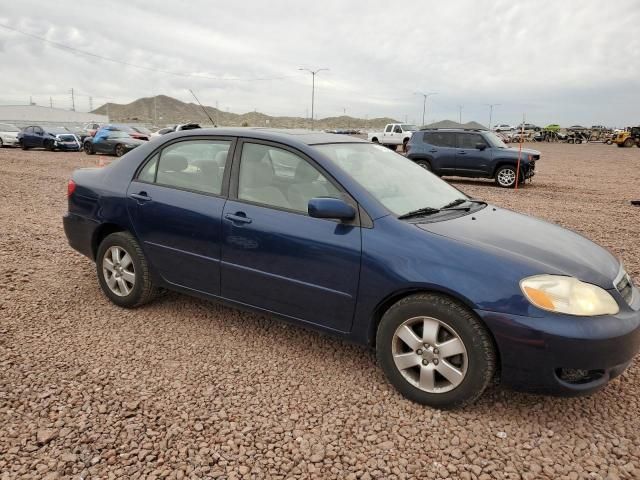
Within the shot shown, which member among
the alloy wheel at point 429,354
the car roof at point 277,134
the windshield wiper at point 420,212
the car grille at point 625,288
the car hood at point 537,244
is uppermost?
the car roof at point 277,134

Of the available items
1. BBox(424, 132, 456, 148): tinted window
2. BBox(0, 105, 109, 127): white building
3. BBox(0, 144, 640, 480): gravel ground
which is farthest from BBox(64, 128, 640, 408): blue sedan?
BBox(0, 105, 109, 127): white building

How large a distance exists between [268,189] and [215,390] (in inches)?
55.2

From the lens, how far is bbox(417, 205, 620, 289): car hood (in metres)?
2.77

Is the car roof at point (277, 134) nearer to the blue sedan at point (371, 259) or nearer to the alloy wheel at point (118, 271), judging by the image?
the blue sedan at point (371, 259)

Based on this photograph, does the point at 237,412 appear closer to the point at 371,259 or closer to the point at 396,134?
the point at 371,259

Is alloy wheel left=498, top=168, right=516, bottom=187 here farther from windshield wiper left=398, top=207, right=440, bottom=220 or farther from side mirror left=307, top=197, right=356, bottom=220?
side mirror left=307, top=197, right=356, bottom=220

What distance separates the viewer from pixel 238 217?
3.45 metres

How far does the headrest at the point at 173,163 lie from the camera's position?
3.95m

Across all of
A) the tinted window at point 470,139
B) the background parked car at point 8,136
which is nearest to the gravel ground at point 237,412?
the tinted window at point 470,139

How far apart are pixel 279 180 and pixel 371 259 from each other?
0.97 metres

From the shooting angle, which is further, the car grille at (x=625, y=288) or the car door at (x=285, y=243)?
the car door at (x=285, y=243)

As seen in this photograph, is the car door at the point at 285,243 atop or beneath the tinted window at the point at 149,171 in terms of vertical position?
beneath

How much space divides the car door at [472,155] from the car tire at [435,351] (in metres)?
12.7

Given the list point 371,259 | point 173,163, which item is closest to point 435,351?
point 371,259
